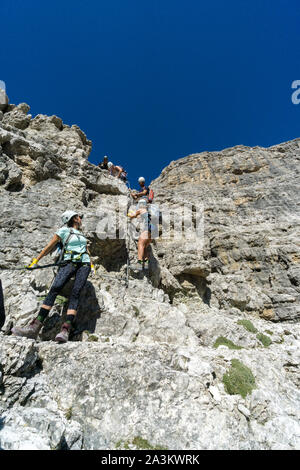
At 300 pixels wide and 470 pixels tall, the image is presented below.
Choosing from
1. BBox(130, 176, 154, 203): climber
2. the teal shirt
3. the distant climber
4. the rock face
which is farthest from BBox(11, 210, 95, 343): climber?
the distant climber

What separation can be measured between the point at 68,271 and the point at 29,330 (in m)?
1.80

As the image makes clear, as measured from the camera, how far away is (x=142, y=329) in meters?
7.76

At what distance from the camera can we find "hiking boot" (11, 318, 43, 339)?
5.66m

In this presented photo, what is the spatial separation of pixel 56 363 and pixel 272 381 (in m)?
5.85

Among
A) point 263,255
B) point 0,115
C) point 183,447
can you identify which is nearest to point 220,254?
point 263,255

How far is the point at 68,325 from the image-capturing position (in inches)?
237

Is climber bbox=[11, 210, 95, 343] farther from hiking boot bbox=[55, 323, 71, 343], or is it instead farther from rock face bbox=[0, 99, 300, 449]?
Result: rock face bbox=[0, 99, 300, 449]

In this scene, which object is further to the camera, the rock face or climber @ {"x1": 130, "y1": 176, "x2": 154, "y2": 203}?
climber @ {"x1": 130, "y1": 176, "x2": 154, "y2": 203}

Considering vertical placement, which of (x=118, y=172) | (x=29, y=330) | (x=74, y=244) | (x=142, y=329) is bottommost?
(x=142, y=329)

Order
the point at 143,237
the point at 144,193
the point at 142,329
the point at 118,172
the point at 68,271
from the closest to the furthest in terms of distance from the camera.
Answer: the point at 68,271
the point at 142,329
the point at 143,237
the point at 144,193
the point at 118,172

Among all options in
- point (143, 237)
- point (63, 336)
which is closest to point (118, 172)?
point (143, 237)

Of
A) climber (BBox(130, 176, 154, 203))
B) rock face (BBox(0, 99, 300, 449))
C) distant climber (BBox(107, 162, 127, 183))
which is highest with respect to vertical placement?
distant climber (BBox(107, 162, 127, 183))

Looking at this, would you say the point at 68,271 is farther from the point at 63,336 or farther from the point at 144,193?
the point at 144,193

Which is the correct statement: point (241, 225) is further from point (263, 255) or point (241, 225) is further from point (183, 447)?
point (183, 447)
